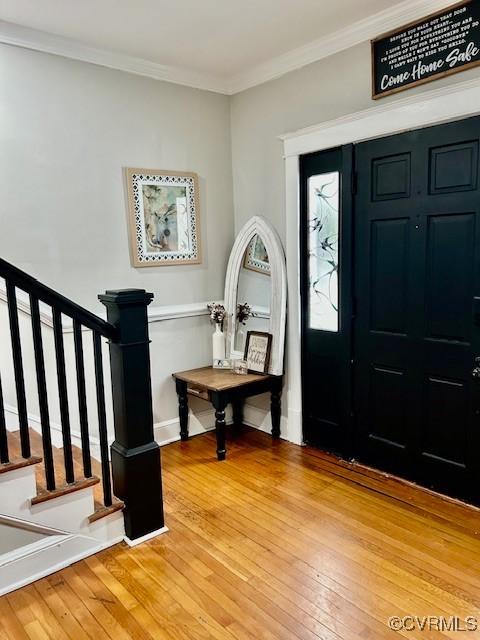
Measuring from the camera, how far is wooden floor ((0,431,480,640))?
1.88m

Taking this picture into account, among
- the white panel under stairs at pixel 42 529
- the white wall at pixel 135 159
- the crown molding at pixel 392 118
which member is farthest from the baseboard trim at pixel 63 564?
the crown molding at pixel 392 118

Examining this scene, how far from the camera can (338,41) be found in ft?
9.50

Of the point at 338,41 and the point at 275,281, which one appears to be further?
the point at 275,281

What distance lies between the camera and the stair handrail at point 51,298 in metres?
1.92

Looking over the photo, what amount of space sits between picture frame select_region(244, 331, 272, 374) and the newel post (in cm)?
131

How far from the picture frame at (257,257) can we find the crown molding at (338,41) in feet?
3.69

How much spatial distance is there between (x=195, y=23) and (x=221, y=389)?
220 centimetres

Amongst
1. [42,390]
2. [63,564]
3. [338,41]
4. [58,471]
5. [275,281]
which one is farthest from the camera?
[275,281]

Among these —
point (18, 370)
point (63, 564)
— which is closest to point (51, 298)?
point (18, 370)

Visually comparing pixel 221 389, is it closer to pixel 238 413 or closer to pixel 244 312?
pixel 244 312

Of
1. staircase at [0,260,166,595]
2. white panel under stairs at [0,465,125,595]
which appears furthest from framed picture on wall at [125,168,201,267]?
white panel under stairs at [0,465,125,595]

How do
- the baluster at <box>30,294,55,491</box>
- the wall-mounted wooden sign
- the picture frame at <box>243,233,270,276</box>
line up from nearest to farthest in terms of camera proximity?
the baluster at <box>30,294,55,491</box>
the wall-mounted wooden sign
the picture frame at <box>243,233,270,276</box>

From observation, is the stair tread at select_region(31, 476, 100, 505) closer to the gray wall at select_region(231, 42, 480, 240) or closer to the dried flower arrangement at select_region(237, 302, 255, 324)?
the dried flower arrangement at select_region(237, 302, 255, 324)

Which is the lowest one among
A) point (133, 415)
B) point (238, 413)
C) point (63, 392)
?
point (238, 413)
